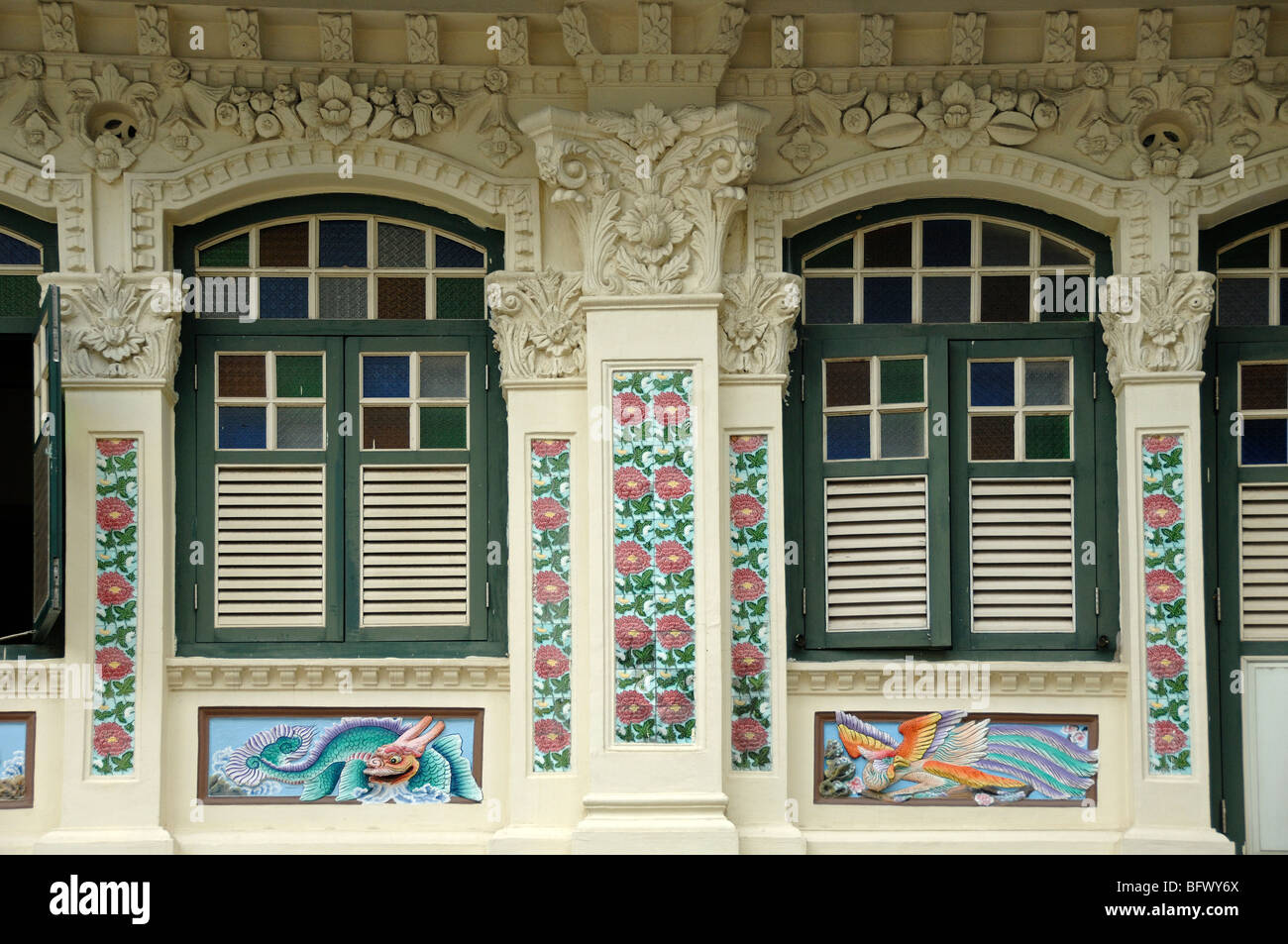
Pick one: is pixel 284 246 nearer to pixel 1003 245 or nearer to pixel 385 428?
pixel 385 428

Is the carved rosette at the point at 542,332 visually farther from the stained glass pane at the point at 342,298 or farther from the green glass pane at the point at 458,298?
the stained glass pane at the point at 342,298

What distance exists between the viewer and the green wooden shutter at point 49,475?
836cm

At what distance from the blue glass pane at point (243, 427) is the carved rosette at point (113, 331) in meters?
0.40

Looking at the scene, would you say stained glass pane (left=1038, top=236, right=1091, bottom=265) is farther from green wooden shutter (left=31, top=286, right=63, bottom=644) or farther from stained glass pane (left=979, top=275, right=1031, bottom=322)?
green wooden shutter (left=31, top=286, right=63, bottom=644)

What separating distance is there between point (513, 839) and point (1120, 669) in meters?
3.47

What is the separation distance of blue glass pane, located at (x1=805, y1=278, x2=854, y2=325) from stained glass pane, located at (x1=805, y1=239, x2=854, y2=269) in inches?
3.3

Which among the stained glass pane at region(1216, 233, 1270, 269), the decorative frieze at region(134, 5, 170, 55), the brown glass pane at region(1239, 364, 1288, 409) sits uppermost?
the decorative frieze at region(134, 5, 170, 55)

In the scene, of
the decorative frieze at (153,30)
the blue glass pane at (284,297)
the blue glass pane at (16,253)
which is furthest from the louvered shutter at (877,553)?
the blue glass pane at (16,253)

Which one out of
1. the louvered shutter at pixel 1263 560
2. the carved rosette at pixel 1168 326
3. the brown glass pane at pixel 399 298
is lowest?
the louvered shutter at pixel 1263 560

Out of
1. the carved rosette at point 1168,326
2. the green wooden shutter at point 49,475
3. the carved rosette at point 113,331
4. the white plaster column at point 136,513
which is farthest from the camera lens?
the carved rosette at point 1168,326

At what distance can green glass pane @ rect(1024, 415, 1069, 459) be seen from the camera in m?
9.38

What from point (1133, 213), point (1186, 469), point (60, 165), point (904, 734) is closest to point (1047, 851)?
point (904, 734)

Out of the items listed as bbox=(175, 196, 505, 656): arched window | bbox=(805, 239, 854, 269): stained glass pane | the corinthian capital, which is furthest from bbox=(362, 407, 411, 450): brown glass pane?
bbox=(805, 239, 854, 269): stained glass pane

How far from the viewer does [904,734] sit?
9.12 metres
